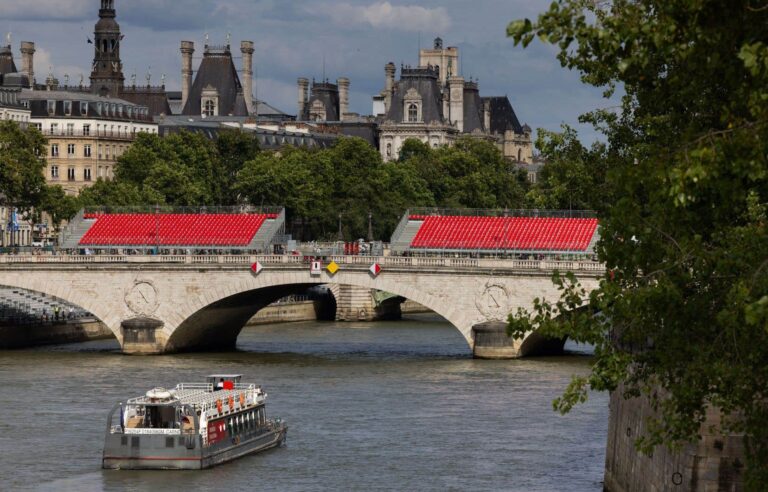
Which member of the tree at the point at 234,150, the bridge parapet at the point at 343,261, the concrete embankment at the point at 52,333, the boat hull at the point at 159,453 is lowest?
the boat hull at the point at 159,453

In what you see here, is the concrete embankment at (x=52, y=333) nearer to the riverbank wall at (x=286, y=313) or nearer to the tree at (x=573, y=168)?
the riverbank wall at (x=286, y=313)

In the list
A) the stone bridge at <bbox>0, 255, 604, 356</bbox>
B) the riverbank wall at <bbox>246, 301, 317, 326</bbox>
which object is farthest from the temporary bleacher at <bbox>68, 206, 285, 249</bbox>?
the riverbank wall at <bbox>246, 301, 317, 326</bbox>

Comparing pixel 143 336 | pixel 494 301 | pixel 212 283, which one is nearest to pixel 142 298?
pixel 143 336

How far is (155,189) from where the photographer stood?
418ft

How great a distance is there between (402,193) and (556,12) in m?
121

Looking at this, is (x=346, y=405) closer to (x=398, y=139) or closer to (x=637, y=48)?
(x=637, y=48)

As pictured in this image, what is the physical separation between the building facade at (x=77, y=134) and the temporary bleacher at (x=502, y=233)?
62.1 m

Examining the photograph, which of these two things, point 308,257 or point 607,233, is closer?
point 607,233

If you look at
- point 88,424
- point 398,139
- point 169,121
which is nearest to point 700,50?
point 88,424

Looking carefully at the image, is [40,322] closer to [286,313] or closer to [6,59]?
[286,313]

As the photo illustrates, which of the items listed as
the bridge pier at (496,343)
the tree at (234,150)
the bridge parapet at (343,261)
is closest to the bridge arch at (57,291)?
the bridge parapet at (343,261)

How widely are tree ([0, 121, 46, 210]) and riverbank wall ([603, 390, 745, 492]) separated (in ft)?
230

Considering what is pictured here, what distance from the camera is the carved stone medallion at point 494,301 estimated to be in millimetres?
81500

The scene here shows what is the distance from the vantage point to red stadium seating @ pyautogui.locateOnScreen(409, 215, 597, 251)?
86938mm
